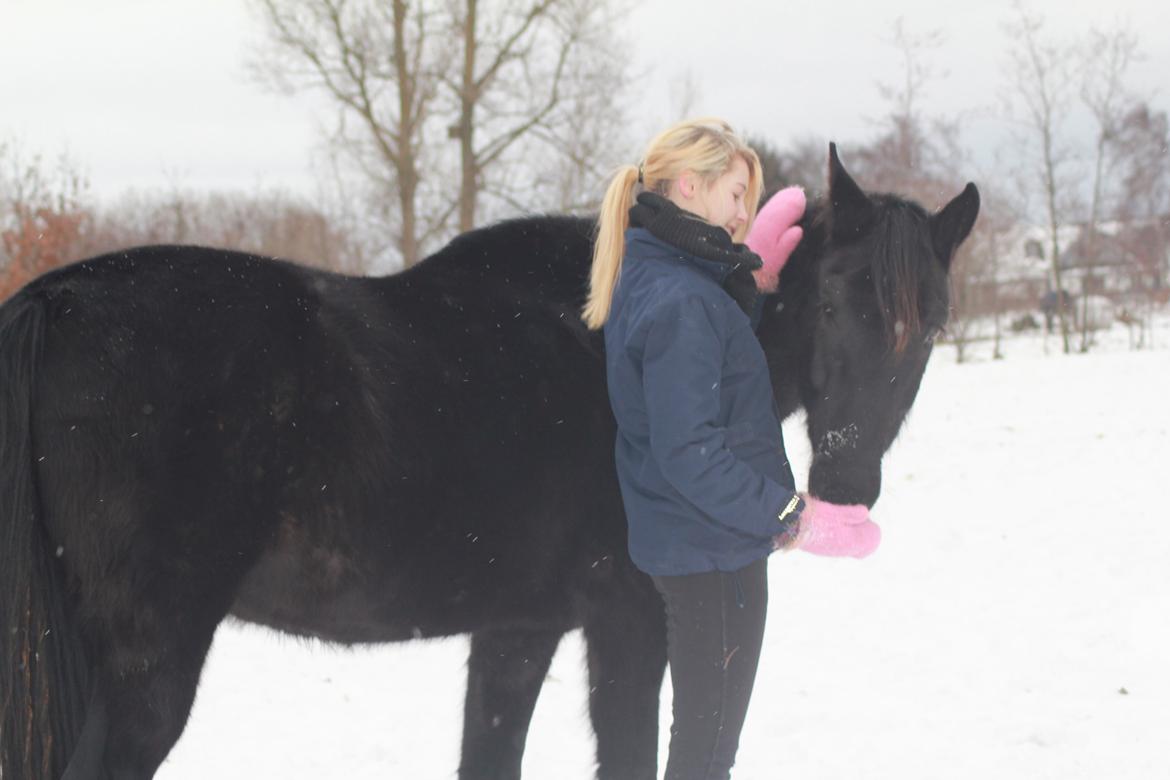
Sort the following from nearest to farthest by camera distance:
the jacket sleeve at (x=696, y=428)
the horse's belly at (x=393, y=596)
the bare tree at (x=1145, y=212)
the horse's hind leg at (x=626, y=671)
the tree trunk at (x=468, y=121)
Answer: the jacket sleeve at (x=696, y=428) < the horse's belly at (x=393, y=596) < the horse's hind leg at (x=626, y=671) < the tree trunk at (x=468, y=121) < the bare tree at (x=1145, y=212)

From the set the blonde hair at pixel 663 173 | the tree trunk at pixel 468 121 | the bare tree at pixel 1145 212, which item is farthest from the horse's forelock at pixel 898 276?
the bare tree at pixel 1145 212

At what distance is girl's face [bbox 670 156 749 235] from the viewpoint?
234 cm

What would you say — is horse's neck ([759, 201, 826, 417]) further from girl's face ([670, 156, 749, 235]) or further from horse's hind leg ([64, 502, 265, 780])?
horse's hind leg ([64, 502, 265, 780])

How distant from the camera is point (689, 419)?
6.88 ft

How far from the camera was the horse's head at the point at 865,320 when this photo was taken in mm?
2574

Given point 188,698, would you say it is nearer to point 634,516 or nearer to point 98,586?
point 98,586

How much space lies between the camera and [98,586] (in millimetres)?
2270

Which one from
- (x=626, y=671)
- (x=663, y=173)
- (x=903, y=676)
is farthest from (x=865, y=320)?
(x=903, y=676)

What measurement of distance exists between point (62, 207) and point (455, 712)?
31.9 feet

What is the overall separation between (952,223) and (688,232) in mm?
987

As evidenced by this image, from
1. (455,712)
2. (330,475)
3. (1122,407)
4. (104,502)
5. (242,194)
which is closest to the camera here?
(104,502)

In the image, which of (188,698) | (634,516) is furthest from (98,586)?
(634,516)

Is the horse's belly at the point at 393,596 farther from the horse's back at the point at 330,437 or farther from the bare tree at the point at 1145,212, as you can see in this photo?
the bare tree at the point at 1145,212

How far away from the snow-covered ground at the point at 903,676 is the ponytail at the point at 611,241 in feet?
3.90
